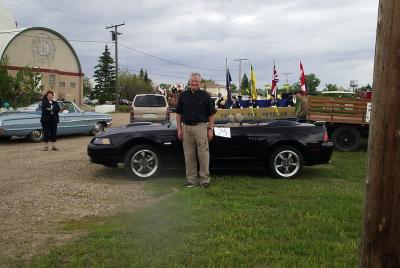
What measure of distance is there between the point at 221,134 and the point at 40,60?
41226 mm

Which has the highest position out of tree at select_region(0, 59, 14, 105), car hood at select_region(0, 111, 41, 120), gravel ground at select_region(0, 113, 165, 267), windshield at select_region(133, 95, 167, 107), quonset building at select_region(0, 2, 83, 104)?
quonset building at select_region(0, 2, 83, 104)

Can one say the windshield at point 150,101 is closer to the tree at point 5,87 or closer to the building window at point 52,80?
the tree at point 5,87

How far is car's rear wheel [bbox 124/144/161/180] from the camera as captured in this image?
8.20m

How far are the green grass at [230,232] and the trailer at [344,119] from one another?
221 inches

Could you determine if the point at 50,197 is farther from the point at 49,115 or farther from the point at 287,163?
the point at 49,115

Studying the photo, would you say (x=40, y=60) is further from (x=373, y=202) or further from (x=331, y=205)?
(x=373, y=202)

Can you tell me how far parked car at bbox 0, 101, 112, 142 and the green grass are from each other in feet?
28.1

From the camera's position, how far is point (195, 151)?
765cm

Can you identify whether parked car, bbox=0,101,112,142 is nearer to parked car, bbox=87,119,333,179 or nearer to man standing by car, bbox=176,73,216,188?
parked car, bbox=87,119,333,179

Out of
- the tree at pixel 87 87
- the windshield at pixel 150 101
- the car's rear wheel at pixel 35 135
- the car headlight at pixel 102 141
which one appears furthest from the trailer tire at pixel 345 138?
the tree at pixel 87 87

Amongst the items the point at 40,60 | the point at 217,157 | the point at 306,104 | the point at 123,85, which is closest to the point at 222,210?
the point at 217,157

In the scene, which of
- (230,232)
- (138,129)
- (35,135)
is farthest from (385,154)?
(35,135)

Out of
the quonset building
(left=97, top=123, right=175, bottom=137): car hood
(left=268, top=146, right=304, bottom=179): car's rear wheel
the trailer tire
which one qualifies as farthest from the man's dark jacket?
the quonset building

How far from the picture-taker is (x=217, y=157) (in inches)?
327
